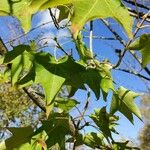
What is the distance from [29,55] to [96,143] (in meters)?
0.42

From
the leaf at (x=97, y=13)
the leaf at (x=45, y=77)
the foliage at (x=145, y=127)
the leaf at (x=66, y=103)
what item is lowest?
the foliage at (x=145, y=127)

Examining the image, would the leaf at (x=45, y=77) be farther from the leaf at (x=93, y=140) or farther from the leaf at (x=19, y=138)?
the leaf at (x=93, y=140)

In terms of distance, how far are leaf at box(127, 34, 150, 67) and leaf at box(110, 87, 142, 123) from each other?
0.73 feet

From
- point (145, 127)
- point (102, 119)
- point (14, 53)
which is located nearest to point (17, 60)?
point (14, 53)

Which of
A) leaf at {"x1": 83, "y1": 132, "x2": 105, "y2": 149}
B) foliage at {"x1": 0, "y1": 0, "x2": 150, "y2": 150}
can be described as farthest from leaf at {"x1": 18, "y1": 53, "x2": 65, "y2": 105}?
leaf at {"x1": 83, "y1": 132, "x2": 105, "y2": 149}

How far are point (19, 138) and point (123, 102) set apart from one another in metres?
0.31

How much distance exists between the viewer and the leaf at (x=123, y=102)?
3.79ft

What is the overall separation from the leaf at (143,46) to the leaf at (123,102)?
0.22m

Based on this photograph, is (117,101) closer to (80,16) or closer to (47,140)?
(47,140)

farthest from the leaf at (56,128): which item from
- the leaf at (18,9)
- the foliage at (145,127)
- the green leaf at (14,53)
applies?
the foliage at (145,127)

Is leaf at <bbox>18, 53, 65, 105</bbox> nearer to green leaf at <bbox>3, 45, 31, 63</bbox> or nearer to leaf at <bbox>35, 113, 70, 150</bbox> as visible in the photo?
green leaf at <bbox>3, 45, 31, 63</bbox>

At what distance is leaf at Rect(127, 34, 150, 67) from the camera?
94 centimetres

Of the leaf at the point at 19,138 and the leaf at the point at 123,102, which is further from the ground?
the leaf at the point at 123,102

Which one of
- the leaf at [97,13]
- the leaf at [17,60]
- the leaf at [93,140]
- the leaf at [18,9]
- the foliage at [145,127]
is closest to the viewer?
the leaf at [97,13]
